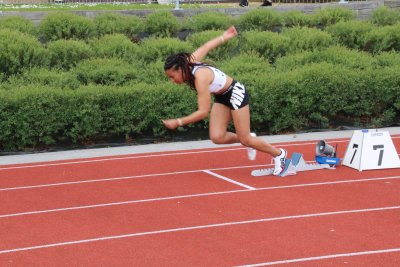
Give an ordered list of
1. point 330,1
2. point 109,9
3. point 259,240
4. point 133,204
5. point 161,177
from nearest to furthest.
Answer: point 259,240
point 133,204
point 161,177
point 109,9
point 330,1

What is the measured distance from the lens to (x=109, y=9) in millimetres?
19516

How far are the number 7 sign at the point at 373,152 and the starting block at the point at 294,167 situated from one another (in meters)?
0.45

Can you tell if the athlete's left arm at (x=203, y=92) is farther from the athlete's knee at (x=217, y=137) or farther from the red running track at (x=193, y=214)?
the red running track at (x=193, y=214)

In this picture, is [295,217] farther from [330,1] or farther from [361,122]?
[330,1]

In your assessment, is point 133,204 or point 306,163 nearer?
point 133,204

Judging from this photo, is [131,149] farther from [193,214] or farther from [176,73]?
[193,214]

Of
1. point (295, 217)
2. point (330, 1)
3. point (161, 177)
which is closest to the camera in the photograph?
point (295, 217)

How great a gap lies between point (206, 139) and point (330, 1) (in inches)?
418

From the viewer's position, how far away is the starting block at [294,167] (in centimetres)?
985

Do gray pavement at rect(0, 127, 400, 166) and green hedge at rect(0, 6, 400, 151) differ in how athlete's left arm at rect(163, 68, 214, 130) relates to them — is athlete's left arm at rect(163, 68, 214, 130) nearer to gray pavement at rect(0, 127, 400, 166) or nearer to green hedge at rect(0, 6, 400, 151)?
gray pavement at rect(0, 127, 400, 166)

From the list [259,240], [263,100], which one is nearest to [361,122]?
[263,100]

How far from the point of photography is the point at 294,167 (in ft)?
32.6

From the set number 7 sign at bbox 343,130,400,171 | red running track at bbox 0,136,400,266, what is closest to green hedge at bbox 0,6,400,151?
red running track at bbox 0,136,400,266

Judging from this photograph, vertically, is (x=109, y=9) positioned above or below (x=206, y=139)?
above
